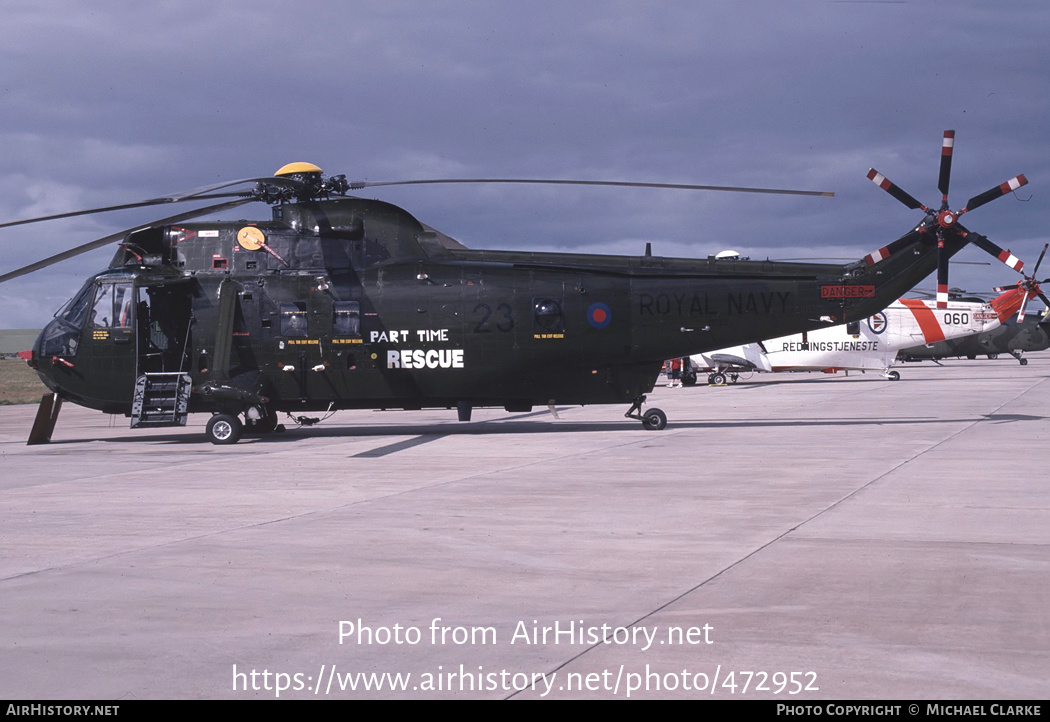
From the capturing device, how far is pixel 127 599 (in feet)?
20.8

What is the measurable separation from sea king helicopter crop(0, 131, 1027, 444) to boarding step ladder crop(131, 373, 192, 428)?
0.19 feet

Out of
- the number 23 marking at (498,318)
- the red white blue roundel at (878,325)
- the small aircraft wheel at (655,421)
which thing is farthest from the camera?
the red white blue roundel at (878,325)

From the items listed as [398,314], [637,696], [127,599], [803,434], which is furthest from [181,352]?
[637,696]

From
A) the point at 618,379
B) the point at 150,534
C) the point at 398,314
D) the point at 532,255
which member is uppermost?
the point at 532,255

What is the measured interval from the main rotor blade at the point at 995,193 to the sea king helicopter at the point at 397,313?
3cm

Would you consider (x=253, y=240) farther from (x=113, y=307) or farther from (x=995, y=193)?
(x=995, y=193)

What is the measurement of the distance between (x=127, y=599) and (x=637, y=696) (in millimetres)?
3599

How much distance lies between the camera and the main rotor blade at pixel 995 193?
17875 millimetres

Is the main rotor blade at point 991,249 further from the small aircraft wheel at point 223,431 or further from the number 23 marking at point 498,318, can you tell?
the small aircraft wheel at point 223,431

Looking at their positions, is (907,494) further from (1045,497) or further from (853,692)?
(853,692)

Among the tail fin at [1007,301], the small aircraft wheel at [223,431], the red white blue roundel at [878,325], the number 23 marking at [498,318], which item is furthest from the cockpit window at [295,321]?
the tail fin at [1007,301]

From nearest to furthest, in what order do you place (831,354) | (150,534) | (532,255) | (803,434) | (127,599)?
1. (127,599)
2. (150,534)
3. (803,434)
4. (532,255)
5. (831,354)

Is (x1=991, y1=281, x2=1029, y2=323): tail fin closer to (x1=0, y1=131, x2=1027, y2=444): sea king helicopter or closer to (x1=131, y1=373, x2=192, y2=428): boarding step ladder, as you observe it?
→ (x1=0, y1=131, x2=1027, y2=444): sea king helicopter

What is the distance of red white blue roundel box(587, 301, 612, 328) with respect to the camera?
60.8 ft
